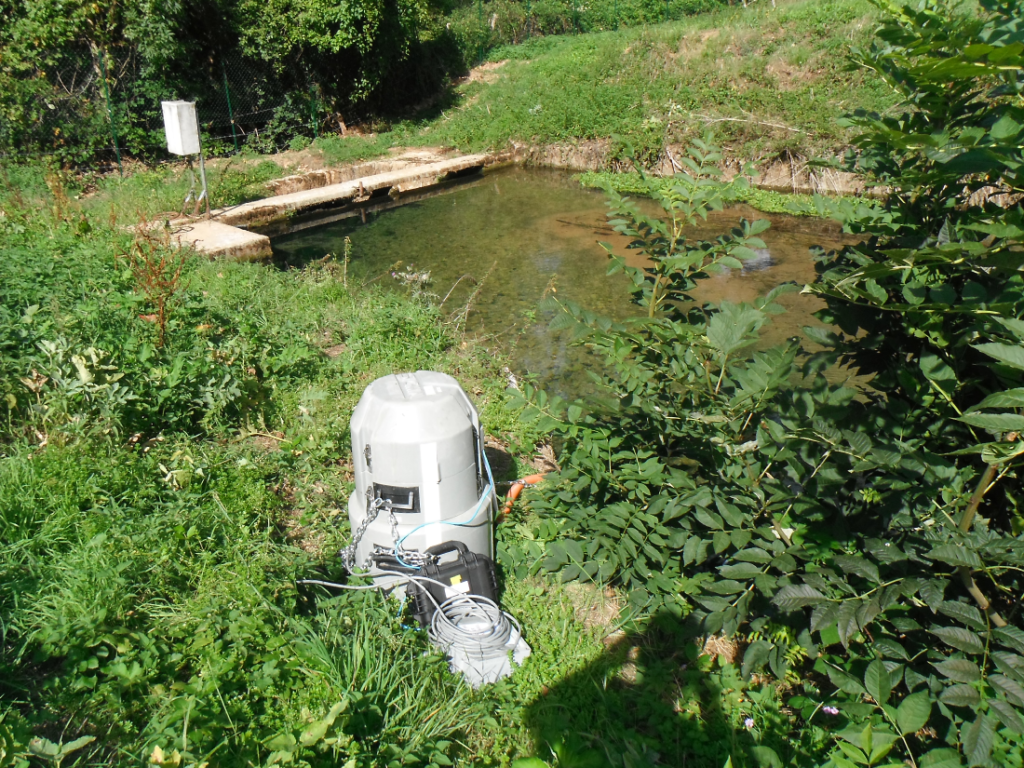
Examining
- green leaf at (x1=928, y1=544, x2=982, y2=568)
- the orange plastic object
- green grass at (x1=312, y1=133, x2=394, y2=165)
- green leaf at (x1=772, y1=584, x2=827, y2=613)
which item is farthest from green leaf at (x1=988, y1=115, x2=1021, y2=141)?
green grass at (x1=312, y1=133, x2=394, y2=165)

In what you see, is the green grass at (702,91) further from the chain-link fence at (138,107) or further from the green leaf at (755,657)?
the green leaf at (755,657)

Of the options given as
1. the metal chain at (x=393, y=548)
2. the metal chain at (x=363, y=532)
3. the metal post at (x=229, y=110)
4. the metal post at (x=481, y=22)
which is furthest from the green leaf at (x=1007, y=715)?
the metal post at (x=481, y=22)

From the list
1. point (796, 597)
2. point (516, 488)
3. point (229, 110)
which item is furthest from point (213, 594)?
point (229, 110)

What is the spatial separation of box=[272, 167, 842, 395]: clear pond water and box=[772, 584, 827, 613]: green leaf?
11.3 ft

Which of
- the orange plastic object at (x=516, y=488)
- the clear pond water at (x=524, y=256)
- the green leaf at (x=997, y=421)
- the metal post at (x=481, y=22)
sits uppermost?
the metal post at (x=481, y=22)

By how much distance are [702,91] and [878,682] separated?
535 inches

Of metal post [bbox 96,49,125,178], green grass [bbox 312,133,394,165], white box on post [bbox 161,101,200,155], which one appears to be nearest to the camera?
white box on post [bbox 161,101,200,155]

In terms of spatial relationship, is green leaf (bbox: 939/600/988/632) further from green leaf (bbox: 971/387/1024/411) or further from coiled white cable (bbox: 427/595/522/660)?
coiled white cable (bbox: 427/595/522/660)

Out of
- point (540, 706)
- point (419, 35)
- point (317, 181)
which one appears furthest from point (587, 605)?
point (419, 35)

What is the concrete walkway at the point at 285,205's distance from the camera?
7715 millimetres

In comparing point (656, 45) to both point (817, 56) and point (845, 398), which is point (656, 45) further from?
point (845, 398)

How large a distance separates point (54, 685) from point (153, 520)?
0.86 meters

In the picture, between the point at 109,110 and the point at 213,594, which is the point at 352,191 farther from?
the point at 213,594

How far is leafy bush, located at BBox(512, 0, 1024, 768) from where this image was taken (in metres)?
1.62
